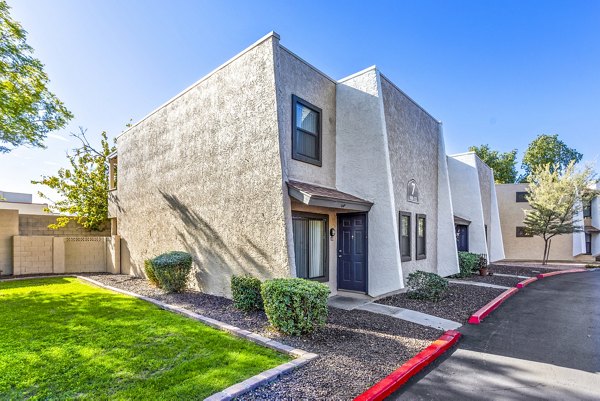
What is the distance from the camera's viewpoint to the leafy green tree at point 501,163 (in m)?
38.4

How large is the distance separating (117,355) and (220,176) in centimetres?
510

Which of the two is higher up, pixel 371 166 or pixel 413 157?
pixel 413 157

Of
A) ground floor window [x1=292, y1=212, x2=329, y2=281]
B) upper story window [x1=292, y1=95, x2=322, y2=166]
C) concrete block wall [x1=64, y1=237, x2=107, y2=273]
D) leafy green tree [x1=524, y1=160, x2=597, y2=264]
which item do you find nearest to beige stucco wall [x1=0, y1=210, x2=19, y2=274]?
concrete block wall [x1=64, y1=237, x2=107, y2=273]

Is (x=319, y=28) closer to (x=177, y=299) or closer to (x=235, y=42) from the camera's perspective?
(x=235, y=42)

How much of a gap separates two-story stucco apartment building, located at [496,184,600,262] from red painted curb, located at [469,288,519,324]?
16.8m

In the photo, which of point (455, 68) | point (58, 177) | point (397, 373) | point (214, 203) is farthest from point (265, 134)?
point (58, 177)

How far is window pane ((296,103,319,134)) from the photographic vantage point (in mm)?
8555

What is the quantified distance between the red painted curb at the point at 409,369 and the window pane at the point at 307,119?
6017mm

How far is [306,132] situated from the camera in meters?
8.74

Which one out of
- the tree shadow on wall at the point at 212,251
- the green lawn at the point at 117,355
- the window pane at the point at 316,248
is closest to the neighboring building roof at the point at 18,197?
the tree shadow on wall at the point at 212,251

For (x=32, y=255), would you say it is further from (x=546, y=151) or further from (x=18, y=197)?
(x=546, y=151)

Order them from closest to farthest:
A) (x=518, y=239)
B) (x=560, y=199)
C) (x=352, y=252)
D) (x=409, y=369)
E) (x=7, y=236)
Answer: (x=409, y=369) → (x=352, y=252) → (x=7, y=236) → (x=560, y=199) → (x=518, y=239)

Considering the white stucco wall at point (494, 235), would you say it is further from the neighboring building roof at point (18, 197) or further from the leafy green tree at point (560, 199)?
the neighboring building roof at point (18, 197)

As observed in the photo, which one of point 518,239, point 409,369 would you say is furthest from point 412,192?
point 518,239
